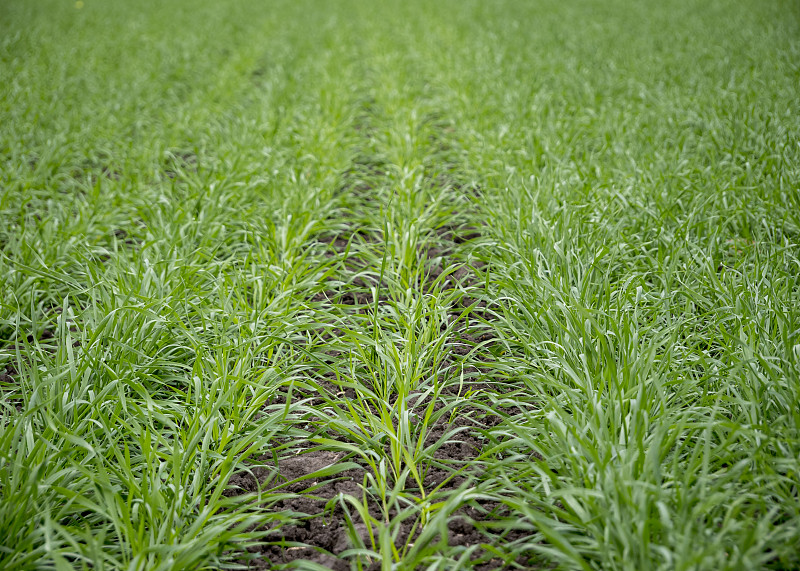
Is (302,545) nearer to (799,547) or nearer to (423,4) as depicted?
(799,547)

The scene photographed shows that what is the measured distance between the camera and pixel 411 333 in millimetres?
2229

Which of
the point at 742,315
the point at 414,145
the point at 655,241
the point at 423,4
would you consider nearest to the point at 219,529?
the point at 742,315

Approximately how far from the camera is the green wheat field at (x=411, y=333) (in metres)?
1.46

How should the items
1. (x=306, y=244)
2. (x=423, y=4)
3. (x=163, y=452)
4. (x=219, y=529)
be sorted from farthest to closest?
(x=423, y=4) < (x=306, y=244) < (x=163, y=452) < (x=219, y=529)

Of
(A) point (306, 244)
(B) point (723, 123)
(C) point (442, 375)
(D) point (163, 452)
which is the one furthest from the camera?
(B) point (723, 123)

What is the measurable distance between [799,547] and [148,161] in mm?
4442

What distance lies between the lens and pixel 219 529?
4.76 feet

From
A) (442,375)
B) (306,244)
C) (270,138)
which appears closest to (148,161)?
(270,138)

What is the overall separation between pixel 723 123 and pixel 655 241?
2.26 m

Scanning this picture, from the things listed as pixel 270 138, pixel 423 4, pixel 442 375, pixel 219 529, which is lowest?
pixel 442 375

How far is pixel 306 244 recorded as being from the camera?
10.3 ft

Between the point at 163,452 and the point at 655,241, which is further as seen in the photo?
the point at 655,241

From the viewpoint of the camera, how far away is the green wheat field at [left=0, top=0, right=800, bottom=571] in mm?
1463

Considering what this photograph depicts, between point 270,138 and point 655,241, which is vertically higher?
point 270,138
